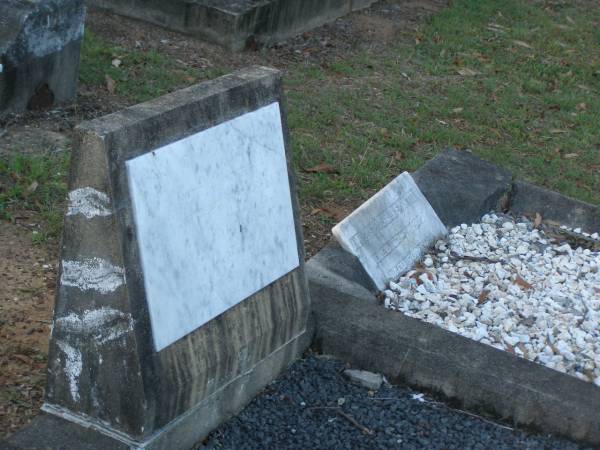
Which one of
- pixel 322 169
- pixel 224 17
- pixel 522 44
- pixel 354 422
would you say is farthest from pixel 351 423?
pixel 522 44

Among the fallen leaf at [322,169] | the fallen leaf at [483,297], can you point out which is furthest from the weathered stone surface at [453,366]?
the fallen leaf at [322,169]

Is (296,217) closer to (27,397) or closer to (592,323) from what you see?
(27,397)

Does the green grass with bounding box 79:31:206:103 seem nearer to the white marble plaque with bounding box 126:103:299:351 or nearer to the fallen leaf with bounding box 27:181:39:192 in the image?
the fallen leaf with bounding box 27:181:39:192

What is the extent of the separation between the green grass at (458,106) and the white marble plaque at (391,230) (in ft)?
2.89

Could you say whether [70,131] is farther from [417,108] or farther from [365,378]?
[365,378]

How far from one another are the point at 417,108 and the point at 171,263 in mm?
4782

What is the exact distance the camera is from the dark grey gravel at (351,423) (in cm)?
340

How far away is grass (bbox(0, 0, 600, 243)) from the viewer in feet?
19.8

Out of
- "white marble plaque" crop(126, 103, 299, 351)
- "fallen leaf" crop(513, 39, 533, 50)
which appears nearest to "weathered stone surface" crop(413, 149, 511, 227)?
"white marble plaque" crop(126, 103, 299, 351)

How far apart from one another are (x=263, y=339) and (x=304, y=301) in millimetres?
303

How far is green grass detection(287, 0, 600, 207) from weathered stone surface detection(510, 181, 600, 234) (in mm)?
863

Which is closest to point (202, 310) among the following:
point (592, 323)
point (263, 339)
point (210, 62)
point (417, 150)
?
point (263, 339)

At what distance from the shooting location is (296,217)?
3.72 metres

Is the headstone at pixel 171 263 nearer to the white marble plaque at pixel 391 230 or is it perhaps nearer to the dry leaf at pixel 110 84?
the white marble plaque at pixel 391 230
